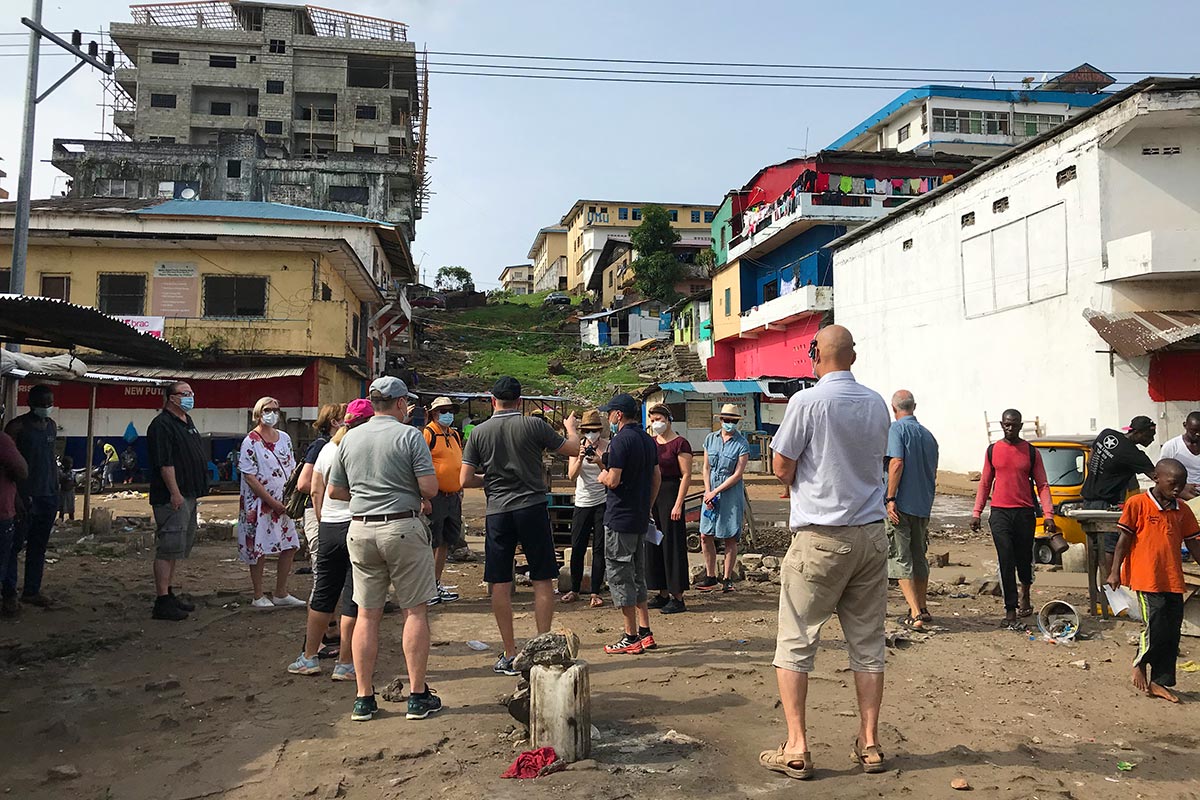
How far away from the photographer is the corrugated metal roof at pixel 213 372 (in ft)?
67.8

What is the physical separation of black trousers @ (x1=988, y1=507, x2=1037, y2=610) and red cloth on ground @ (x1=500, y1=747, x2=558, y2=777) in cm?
458

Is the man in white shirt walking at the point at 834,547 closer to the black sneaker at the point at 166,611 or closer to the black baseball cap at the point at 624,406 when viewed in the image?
the black baseball cap at the point at 624,406

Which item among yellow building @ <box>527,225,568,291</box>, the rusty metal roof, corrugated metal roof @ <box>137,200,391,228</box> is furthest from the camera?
yellow building @ <box>527,225,568,291</box>

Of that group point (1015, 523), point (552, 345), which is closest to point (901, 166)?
point (552, 345)

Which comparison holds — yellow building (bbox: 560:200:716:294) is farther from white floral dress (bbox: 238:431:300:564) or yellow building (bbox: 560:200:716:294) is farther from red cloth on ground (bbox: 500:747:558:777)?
red cloth on ground (bbox: 500:747:558:777)

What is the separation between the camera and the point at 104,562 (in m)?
9.49

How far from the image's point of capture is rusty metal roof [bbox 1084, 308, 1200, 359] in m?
15.1

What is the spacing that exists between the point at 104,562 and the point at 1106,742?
33.6 ft

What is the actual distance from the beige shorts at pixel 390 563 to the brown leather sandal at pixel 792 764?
2.02 meters

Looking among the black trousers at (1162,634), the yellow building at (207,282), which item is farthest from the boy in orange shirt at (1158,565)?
the yellow building at (207,282)

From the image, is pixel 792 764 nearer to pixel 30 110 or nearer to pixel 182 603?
pixel 182 603

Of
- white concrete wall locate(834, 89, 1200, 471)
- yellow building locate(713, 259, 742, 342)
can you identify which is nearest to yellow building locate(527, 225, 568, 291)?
yellow building locate(713, 259, 742, 342)

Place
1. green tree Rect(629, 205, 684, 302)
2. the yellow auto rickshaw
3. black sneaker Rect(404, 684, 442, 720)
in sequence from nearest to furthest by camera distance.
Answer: black sneaker Rect(404, 684, 442, 720)
the yellow auto rickshaw
green tree Rect(629, 205, 684, 302)

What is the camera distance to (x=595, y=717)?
4.40 metres
